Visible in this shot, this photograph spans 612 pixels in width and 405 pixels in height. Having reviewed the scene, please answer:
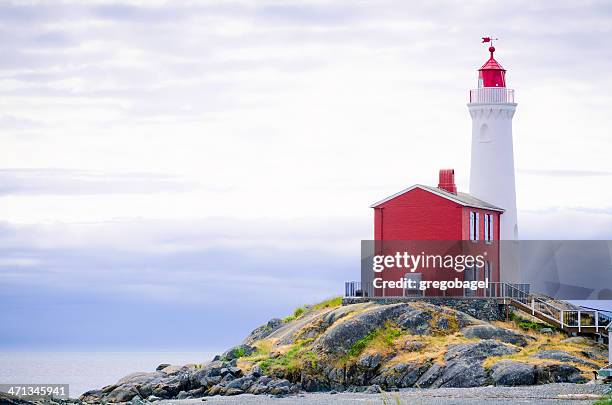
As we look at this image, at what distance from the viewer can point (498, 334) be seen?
46.8 meters

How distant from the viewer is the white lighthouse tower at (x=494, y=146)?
57.0 metres

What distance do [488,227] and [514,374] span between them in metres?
13.5

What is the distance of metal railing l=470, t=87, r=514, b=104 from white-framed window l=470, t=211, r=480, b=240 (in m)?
6.40

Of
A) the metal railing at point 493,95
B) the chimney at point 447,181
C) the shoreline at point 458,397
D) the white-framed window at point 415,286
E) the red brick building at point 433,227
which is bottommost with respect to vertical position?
the shoreline at point 458,397

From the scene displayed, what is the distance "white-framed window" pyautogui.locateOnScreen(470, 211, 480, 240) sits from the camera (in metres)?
52.7

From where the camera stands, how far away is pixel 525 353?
146ft

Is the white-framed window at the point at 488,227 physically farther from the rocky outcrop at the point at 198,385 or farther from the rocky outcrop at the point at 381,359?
the rocky outcrop at the point at 198,385

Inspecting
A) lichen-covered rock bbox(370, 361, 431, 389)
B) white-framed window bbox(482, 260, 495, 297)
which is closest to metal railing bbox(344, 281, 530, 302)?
white-framed window bbox(482, 260, 495, 297)

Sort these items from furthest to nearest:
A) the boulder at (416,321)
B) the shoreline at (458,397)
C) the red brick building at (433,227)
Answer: the red brick building at (433,227) → the boulder at (416,321) → the shoreline at (458,397)

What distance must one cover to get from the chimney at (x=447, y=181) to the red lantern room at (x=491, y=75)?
482cm

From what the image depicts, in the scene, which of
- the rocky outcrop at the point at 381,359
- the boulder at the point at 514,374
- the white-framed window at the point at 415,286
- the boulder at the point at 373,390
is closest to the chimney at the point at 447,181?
the white-framed window at the point at 415,286

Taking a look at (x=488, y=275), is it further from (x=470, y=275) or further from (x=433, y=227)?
(x=433, y=227)

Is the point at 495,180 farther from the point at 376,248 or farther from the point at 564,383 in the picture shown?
the point at 564,383

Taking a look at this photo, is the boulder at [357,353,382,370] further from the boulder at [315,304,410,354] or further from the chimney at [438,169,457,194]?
the chimney at [438,169,457,194]
